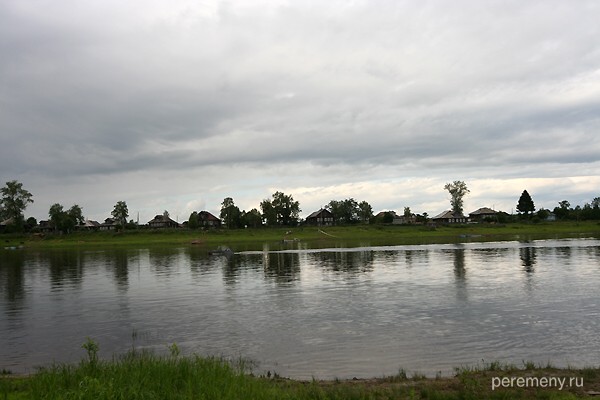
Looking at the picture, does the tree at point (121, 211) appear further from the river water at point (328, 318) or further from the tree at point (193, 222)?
the river water at point (328, 318)

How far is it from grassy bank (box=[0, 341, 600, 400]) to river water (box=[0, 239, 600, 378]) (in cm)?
294

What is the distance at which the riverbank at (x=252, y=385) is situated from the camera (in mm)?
13016

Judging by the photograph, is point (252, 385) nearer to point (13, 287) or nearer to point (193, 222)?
point (13, 287)

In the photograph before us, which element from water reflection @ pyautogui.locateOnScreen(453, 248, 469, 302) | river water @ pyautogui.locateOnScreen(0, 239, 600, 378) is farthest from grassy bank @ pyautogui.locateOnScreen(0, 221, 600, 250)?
river water @ pyautogui.locateOnScreen(0, 239, 600, 378)

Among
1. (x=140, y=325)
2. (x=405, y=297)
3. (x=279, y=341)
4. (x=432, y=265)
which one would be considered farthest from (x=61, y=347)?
(x=432, y=265)

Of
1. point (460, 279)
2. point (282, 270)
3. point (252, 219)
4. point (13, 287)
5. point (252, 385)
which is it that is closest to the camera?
point (252, 385)

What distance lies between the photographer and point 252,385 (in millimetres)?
13953

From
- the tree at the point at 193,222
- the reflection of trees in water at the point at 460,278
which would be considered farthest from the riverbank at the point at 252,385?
the tree at the point at 193,222

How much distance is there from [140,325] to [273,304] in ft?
30.8

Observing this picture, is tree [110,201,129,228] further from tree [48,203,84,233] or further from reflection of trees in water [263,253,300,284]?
reflection of trees in water [263,253,300,284]

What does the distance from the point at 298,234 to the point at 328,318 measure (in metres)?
134

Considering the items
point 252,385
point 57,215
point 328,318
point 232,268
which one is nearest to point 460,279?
point 328,318

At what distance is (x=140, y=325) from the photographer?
29.4 metres

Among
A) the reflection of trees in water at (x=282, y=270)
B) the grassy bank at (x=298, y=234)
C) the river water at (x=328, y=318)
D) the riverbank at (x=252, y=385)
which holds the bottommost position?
the river water at (x=328, y=318)
